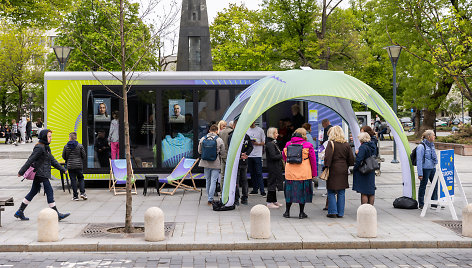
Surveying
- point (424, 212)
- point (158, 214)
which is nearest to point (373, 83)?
point (424, 212)

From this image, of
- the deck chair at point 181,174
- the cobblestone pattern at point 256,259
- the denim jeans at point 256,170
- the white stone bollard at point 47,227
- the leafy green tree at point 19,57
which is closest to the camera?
the cobblestone pattern at point 256,259

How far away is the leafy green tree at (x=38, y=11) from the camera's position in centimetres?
2391

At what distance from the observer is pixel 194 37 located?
1942 centimetres

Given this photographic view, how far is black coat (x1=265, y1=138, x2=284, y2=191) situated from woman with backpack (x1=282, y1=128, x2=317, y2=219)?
0.96 m

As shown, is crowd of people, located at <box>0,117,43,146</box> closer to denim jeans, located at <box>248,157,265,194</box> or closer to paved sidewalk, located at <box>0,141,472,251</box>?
paved sidewalk, located at <box>0,141,472,251</box>

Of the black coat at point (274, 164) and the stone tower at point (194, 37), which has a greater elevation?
the stone tower at point (194, 37)

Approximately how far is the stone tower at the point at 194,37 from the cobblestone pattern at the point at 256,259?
38.7ft

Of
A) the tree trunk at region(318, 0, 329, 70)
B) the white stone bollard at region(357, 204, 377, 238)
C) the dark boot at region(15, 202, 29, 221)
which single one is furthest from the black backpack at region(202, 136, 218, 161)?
the tree trunk at region(318, 0, 329, 70)

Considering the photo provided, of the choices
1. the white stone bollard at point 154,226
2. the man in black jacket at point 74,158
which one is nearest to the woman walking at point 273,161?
the white stone bollard at point 154,226

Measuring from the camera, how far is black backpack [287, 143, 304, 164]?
34.3 feet

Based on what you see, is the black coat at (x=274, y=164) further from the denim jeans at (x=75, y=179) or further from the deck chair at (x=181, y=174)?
the denim jeans at (x=75, y=179)

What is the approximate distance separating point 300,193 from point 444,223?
2678 mm

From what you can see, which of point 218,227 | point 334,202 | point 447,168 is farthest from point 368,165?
point 218,227

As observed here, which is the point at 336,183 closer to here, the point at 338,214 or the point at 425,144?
the point at 338,214
